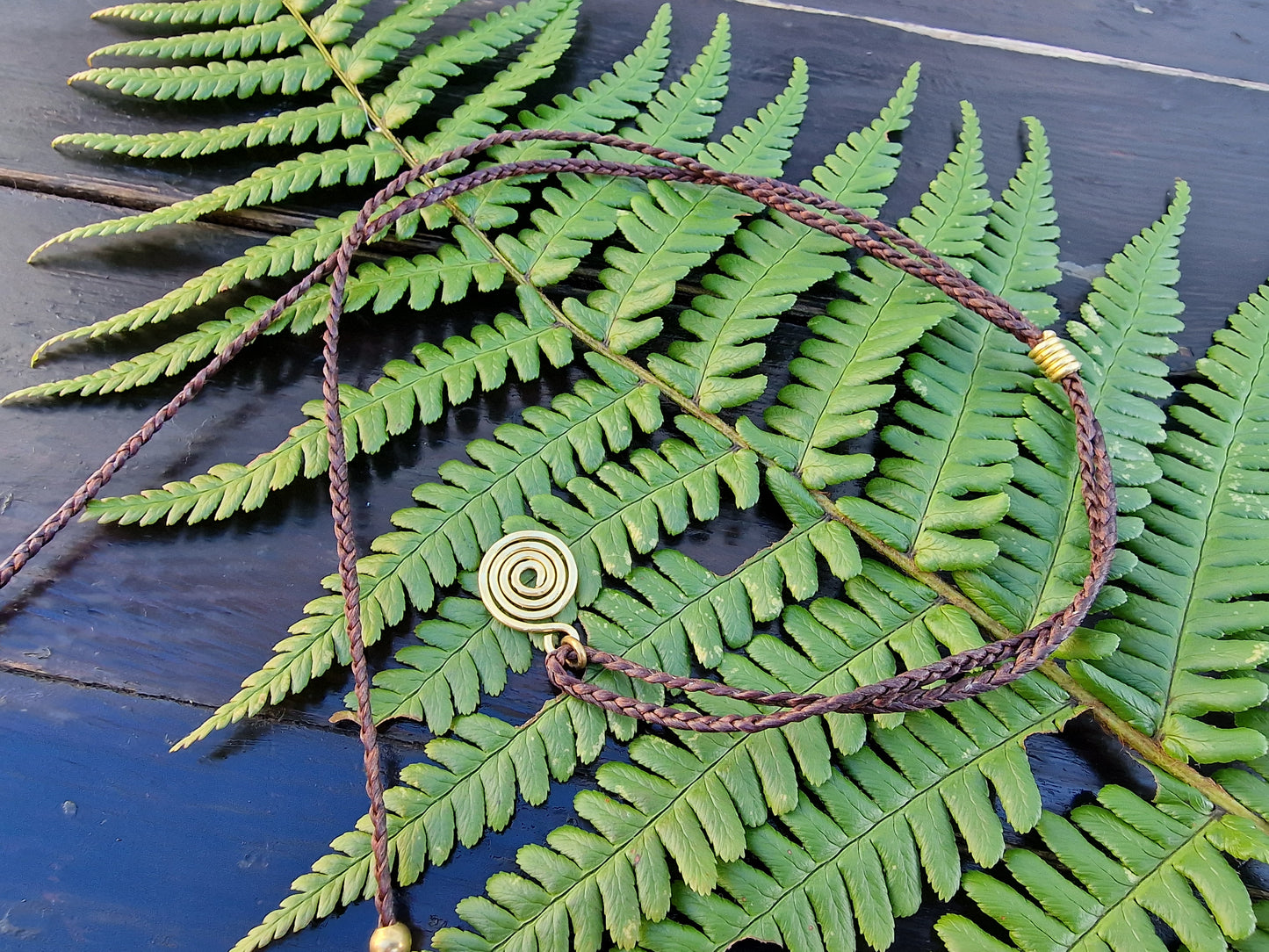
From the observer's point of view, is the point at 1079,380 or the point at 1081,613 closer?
the point at 1081,613

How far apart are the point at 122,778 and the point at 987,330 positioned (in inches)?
66.8

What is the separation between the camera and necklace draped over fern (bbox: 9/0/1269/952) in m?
1.11

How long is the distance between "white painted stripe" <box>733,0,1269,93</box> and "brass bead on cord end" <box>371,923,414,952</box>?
2.06 metres

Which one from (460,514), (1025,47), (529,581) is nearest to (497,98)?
(460,514)

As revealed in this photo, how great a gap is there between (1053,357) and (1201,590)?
0.44m

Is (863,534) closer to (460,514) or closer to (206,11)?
(460,514)

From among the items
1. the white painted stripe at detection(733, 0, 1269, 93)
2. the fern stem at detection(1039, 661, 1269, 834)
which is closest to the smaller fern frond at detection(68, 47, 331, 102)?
the white painted stripe at detection(733, 0, 1269, 93)

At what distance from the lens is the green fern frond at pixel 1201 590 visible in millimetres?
1180

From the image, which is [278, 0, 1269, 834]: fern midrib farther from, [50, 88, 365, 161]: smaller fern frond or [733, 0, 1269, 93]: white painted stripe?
[733, 0, 1269, 93]: white painted stripe

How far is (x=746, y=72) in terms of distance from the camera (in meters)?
1.85

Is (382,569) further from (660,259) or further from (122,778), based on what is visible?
(660,259)

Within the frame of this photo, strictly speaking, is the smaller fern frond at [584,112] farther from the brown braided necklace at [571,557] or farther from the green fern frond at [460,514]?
the green fern frond at [460,514]

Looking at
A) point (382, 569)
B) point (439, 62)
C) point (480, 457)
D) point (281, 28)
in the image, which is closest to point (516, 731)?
point (382, 569)

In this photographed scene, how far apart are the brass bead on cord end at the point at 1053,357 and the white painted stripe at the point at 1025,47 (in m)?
0.98
